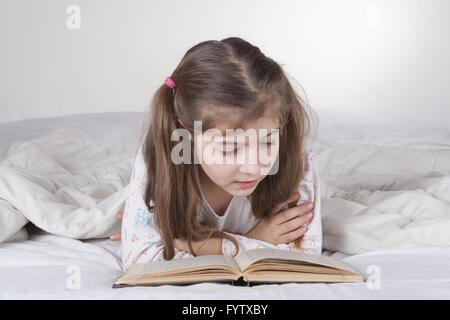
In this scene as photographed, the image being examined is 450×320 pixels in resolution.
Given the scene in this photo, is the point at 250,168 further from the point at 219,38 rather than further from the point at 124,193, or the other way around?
the point at 219,38

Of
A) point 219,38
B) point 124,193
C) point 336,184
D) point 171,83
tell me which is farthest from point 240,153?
point 219,38

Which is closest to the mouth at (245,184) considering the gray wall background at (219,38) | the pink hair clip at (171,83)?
the pink hair clip at (171,83)

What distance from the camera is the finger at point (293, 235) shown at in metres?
1.16

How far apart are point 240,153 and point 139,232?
0.26 m

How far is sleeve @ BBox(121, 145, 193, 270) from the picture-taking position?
3.47 feet

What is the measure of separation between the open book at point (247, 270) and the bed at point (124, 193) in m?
0.02

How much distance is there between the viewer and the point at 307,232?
116 centimetres

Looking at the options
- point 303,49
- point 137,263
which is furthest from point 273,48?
point 137,263

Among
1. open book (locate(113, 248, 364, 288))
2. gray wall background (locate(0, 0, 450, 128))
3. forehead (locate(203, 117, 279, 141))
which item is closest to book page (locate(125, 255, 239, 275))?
open book (locate(113, 248, 364, 288))

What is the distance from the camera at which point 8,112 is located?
2.39 meters

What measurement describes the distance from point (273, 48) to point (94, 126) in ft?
2.92

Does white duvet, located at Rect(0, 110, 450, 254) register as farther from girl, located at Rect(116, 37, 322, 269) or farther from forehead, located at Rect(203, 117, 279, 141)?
forehead, located at Rect(203, 117, 279, 141)

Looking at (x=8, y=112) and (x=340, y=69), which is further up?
(x=340, y=69)
